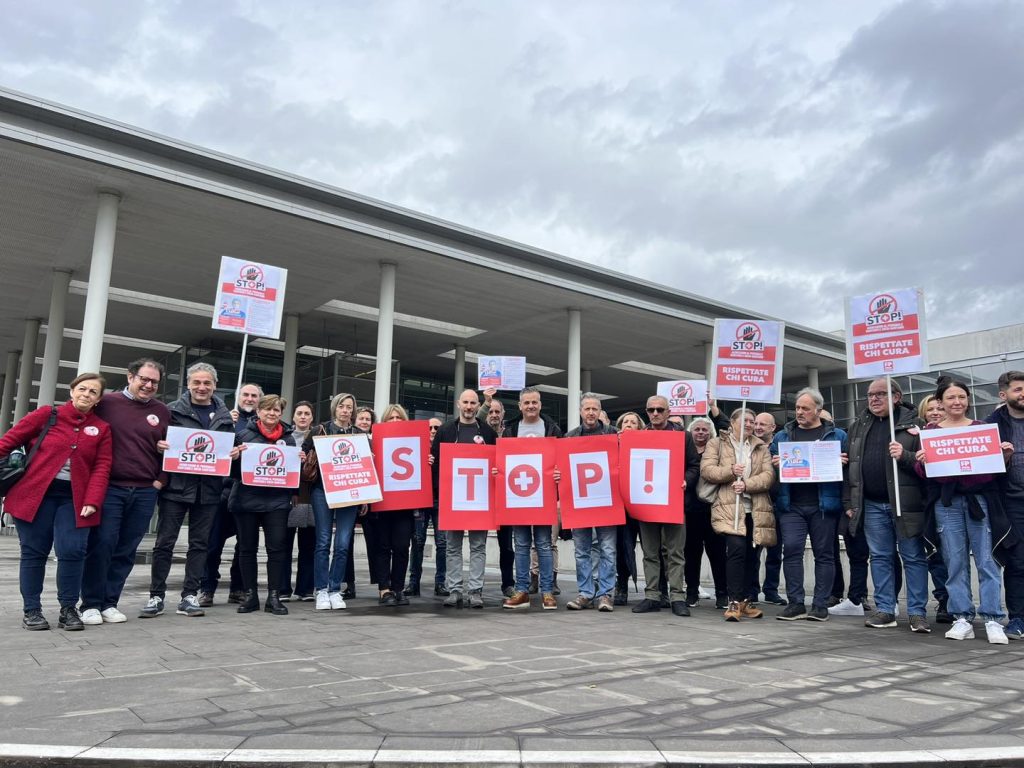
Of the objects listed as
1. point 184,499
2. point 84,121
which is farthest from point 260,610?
point 84,121

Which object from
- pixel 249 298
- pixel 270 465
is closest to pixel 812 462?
pixel 270 465

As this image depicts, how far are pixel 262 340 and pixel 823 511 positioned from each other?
23.3 metres

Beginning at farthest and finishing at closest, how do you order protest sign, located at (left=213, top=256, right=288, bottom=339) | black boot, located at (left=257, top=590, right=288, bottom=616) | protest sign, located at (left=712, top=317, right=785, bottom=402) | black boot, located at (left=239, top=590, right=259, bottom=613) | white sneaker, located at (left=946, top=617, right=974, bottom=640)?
1. protest sign, located at (left=213, top=256, right=288, bottom=339)
2. protest sign, located at (left=712, top=317, right=785, bottom=402)
3. black boot, located at (left=239, top=590, right=259, bottom=613)
4. black boot, located at (left=257, top=590, right=288, bottom=616)
5. white sneaker, located at (left=946, top=617, right=974, bottom=640)

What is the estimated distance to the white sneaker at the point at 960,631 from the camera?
5.79 m

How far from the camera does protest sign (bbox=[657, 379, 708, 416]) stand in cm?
1395

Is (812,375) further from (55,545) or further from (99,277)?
(55,545)

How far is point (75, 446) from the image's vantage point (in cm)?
557

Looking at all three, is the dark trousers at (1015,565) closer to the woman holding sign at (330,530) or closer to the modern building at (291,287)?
the woman holding sign at (330,530)

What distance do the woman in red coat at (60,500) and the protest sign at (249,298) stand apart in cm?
322

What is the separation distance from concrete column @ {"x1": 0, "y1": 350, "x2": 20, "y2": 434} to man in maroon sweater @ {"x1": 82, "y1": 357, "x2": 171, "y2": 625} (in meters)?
29.3

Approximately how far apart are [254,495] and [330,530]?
0.85m

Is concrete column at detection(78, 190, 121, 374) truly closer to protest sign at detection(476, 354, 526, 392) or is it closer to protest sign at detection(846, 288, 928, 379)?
protest sign at detection(476, 354, 526, 392)

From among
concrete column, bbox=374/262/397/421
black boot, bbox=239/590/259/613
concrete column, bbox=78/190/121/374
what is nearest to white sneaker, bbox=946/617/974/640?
black boot, bbox=239/590/259/613

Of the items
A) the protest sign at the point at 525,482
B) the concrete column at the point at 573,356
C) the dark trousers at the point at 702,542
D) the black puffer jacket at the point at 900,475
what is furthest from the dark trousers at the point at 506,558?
Answer: the concrete column at the point at 573,356
